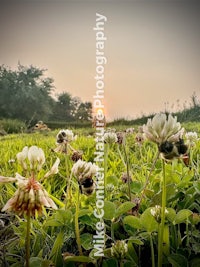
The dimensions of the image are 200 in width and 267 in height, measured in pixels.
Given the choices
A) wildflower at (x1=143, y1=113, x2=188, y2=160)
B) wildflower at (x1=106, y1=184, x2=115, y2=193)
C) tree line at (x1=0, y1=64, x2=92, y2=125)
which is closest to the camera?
wildflower at (x1=143, y1=113, x2=188, y2=160)

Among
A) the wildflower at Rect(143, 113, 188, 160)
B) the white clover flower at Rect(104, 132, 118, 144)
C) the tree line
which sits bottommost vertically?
the wildflower at Rect(143, 113, 188, 160)

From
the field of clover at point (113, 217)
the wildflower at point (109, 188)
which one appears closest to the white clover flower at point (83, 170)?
the field of clover at point (113, 217)

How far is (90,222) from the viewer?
0.43 m

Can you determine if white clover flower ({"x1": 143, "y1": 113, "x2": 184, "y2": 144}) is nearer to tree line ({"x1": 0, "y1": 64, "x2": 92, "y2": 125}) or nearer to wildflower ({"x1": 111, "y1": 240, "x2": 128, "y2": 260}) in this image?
wildflower ({"x1": 111, "y1": 240, "x2": 128, "y2": 260})

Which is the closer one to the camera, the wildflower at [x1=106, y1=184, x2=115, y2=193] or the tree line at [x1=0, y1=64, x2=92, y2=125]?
the wildflower at [x1=106, y1=184, x2=115, y2=193]

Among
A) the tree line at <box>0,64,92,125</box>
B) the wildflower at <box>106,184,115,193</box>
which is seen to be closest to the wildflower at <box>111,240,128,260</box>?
the wildflower at <box>106,184,115,193</box>

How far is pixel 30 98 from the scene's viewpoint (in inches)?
40.6

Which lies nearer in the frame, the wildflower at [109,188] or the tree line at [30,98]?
the wildflower at [109,188]

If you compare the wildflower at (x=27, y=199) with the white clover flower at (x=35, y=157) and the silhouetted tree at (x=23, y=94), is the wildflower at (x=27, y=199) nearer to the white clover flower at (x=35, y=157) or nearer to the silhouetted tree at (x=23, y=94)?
the white clover flower at (x=35, y=157)

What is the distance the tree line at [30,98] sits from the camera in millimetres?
979

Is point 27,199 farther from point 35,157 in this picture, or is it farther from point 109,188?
point 109,188

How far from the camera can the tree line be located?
3.21 ft

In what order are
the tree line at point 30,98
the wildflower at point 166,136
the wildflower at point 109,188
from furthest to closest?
the tree line at point 30,98 < the wildflower at point 109,188 < the wildflower at point 166,136

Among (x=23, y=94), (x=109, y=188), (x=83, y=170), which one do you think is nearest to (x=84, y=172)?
(x=83, y=170)
